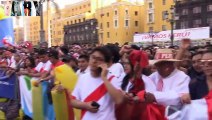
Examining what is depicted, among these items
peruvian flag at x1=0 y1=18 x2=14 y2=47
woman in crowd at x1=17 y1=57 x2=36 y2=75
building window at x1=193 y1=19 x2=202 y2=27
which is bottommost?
woman in crowd at x1=17 y1=57 x2=36 y2=75

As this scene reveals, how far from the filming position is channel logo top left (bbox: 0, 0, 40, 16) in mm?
21859

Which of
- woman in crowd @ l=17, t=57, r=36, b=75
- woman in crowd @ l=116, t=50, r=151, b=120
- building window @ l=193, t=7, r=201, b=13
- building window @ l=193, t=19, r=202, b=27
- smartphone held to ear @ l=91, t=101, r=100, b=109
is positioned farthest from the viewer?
building window @ l=193, t=7, r=201, b=13

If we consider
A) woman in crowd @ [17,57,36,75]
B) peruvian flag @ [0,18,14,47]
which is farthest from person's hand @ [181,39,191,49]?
Answer: peruvian flag @ [0,18,14,47]

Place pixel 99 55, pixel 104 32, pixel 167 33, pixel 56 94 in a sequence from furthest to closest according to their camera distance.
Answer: pixel 104 32 < pixel 167 33 < pixel 56 94 < pixel 99 55

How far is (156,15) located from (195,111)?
65.5 metres

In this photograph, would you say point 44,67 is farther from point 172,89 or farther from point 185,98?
point 185,98

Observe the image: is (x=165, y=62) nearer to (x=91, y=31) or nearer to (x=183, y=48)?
(x=183, y=48)

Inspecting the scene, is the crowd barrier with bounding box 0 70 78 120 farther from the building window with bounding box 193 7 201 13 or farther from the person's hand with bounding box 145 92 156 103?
the building window with bounding box 193 7 201 13

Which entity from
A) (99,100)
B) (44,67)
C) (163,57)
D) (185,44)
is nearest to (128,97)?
(99,100)

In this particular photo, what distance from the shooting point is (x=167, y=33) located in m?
39.8

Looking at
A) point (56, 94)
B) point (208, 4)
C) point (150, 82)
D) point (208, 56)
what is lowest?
point (56, 94)

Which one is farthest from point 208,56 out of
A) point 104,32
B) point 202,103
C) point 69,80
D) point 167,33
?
point 104,32

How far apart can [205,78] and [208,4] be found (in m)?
52.9

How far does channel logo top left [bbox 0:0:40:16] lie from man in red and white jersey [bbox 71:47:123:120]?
1864 centimetres
